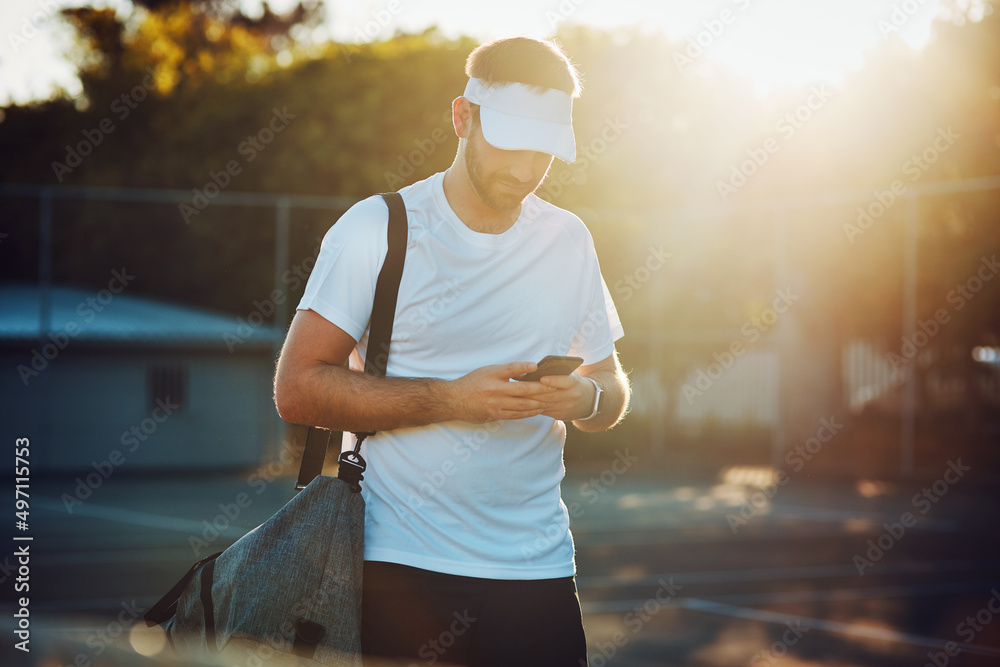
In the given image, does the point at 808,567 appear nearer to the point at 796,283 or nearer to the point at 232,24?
the point at 796,283

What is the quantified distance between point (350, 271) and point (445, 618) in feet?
2.31

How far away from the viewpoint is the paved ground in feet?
21.5

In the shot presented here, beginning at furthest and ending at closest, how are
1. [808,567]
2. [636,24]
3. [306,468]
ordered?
[636,24], [808,567], [306,468]

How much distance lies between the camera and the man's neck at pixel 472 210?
246cm

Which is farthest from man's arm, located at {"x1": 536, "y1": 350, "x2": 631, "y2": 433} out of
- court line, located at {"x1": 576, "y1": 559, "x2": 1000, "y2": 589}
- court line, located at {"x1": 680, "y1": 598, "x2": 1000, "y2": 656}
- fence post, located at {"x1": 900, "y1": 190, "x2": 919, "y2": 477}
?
fence post, located at {"x1": 900, "y1": 190, "x2": 919, "y2": 477}

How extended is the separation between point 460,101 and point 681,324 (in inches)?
626

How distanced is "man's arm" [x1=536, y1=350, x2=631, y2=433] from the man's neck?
0.35 meters

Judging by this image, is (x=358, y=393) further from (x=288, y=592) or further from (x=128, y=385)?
(x=128, y=385)

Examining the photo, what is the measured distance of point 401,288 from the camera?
2.34 metres

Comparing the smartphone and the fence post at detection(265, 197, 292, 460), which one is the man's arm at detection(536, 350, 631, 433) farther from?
the fence post at detection(265, 197, 292, 460)

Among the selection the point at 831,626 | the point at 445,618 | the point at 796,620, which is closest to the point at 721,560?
the point at 796,620

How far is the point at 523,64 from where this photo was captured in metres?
2.39

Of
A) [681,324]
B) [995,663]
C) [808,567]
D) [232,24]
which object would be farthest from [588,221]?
[232,24]

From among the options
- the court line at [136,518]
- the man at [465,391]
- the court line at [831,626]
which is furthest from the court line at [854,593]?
the man at [465,391]
